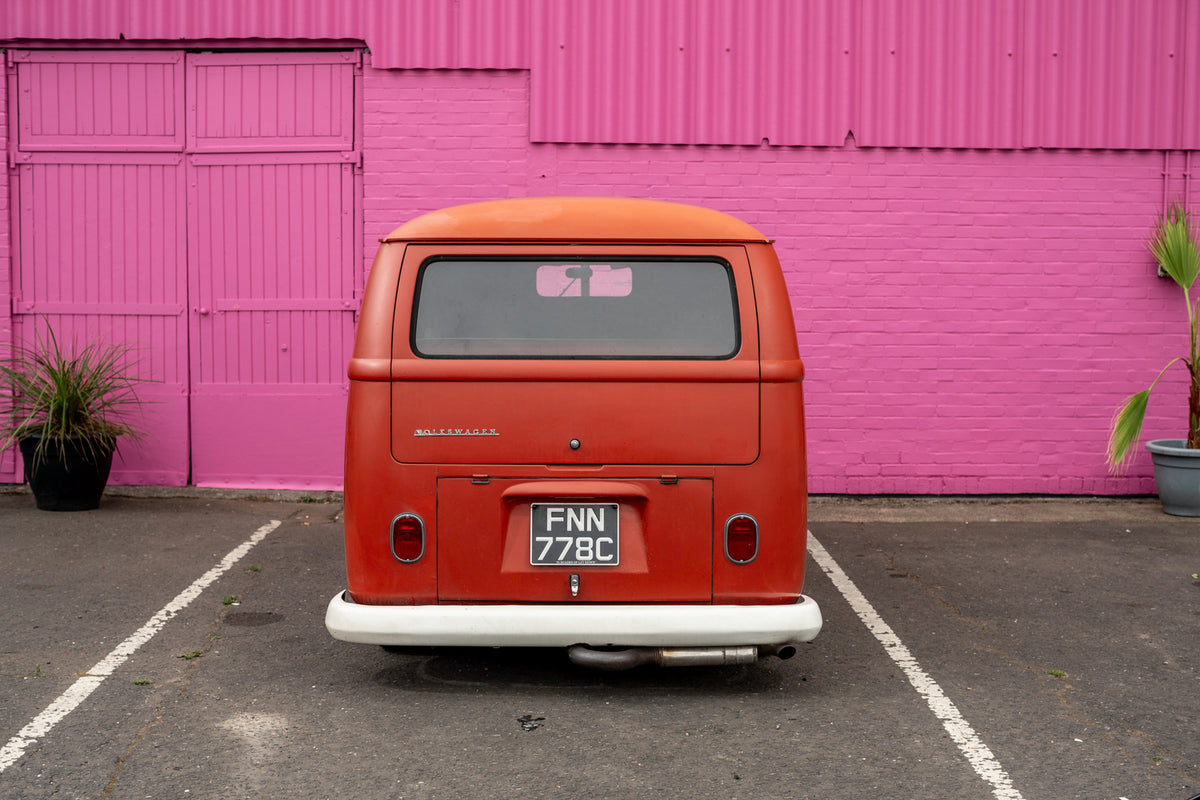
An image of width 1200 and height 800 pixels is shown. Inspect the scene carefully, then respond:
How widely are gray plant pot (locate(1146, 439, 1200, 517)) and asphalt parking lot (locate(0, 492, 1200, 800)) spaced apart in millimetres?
1516

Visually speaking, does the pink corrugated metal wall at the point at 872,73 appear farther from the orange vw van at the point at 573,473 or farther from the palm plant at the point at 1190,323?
the orange vw van at the point at 573,473

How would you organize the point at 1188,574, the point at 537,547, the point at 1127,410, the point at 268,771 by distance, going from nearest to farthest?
the point at 268,771
the point at 537,547
the point at 1188,574
the point at 1127,410

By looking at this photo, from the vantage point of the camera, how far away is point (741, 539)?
13.5 ft

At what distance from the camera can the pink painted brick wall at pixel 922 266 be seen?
855 cm

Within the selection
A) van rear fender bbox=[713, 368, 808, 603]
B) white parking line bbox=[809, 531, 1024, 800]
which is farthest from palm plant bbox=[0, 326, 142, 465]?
van rear fender bbox=[713, 368, 808, 603]

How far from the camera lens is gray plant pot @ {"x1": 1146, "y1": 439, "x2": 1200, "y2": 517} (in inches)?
319

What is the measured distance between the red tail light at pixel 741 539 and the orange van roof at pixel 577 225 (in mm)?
1056

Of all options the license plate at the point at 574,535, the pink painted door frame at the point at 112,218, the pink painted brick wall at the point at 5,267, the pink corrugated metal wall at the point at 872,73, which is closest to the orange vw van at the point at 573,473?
the license plate at the point at 574,535

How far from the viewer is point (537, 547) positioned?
→ 4.10m

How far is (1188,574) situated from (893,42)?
442 cm

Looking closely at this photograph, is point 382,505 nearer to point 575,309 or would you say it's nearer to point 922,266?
point 575,309

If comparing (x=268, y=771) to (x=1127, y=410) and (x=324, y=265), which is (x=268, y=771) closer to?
(x=324, y=265)

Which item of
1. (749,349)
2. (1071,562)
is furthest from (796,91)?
(749,349)

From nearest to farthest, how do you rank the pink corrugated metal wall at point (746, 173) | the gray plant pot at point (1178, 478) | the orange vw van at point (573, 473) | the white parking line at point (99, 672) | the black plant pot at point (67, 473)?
1. the white parking line at point (99, 672)
2. the orange vw van at point (573, 473)
3. the black plant pot at point (67, 473)
4. the gray plant pot at point (1178, 478)
5. the pink corrugated metal wall at point (746, 173)
